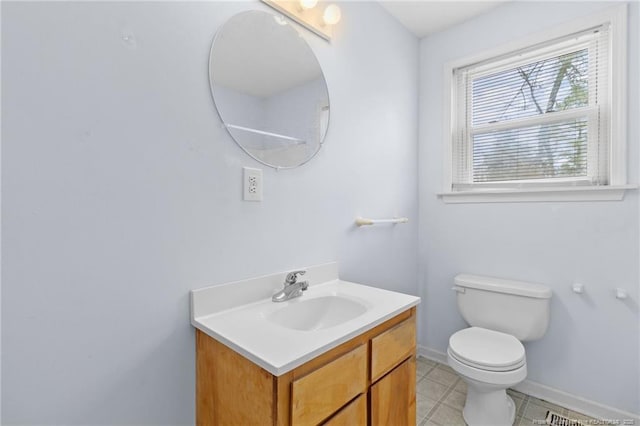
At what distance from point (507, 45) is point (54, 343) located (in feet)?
8.50

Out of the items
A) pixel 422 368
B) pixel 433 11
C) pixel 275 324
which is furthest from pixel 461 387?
pixel 433 11

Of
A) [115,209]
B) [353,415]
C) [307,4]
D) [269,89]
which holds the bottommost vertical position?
[353,415]

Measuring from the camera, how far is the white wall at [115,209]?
0.74 metres

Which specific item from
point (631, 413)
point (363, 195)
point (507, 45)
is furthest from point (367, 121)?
point (631, 413)

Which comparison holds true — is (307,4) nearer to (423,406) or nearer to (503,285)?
(503,285)

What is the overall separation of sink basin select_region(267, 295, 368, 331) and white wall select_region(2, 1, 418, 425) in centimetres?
19

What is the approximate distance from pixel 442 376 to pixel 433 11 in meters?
2.41

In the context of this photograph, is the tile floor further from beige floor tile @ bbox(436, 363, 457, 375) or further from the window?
the window

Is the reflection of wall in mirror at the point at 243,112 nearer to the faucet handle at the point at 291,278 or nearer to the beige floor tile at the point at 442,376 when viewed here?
the faucet handle at the point at 291,278

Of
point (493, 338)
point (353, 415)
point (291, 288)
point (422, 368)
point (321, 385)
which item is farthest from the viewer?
point (422, 368)

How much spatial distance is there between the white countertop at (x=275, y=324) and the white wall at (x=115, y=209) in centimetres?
7

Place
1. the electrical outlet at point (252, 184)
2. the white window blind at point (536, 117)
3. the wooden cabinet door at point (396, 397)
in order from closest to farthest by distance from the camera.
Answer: the wooden cabinet door at point (396, 397) → the electrical outlet at point (252, 184) → the white window blind at point (536, 117)

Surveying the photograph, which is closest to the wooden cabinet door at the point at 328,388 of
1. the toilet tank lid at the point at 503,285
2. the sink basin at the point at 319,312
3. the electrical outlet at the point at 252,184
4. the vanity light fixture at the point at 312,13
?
the sink basin at the point at 319,312

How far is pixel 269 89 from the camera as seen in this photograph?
1267 millimetres
